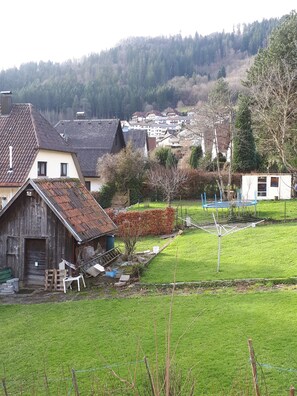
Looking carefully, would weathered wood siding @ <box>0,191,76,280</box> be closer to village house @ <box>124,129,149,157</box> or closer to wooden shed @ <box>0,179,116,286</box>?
wooden shed @ <box>0,179,116,286</box>

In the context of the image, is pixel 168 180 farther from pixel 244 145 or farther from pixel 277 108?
pixel 244 145

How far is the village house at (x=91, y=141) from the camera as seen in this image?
4278 centimetres

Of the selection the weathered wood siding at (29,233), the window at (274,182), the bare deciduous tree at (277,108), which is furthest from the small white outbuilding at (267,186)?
the weathered wood siding at (29,233)

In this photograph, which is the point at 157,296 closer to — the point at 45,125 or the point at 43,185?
the point at 43,185

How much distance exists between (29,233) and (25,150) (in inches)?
378

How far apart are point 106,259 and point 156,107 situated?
138 m

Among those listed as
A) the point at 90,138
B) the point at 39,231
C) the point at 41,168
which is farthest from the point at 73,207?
the point at 90,138

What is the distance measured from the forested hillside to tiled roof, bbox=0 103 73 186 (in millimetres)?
94168

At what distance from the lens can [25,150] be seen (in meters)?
26.2

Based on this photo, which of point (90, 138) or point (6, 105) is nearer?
point (6, 105)

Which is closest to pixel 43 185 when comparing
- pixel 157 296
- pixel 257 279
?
pixel 157 296

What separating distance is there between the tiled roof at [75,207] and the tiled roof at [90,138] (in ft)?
71.1

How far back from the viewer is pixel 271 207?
30844 mm

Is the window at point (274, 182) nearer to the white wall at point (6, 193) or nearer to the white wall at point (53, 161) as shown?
the white wall at point (53, 161)
